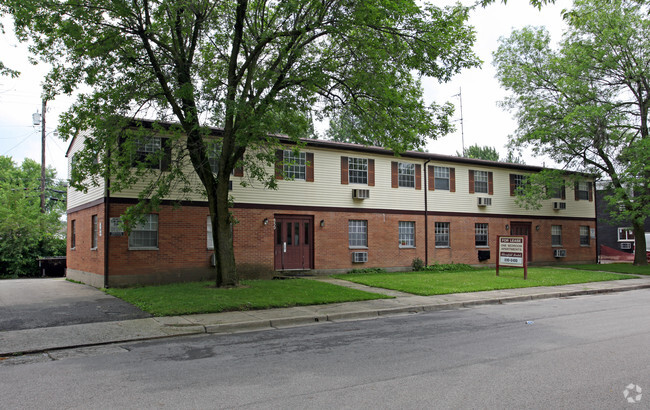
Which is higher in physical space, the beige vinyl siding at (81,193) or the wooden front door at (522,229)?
the beige vinyl siding at (81,193)

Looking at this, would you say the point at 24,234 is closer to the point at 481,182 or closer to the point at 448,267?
the point at 448,267

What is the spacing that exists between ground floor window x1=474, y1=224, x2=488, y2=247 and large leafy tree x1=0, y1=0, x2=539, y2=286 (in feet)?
42.1

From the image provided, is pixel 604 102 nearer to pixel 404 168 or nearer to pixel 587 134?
pixel 587 134

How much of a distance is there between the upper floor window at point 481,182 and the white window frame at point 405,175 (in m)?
4.38

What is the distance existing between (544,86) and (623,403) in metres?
28.3

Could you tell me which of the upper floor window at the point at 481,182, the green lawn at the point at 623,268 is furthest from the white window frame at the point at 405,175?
the green lawn at the point at 623,268

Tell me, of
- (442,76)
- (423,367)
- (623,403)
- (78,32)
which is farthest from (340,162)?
(623,403)

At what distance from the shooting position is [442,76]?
45.1ft

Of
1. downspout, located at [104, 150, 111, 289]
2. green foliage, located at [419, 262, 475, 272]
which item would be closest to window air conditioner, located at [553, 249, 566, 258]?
green foliage, located at [419, 262, 475, 272]

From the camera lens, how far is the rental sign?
64.7 ft

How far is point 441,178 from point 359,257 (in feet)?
22.2

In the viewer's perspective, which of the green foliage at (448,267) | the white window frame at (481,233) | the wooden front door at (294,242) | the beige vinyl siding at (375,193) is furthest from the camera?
the white window frame at (481,233)

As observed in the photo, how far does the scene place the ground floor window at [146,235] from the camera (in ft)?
55.2

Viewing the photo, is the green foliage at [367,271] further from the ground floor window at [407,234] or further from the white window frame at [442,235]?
the white window frame at [442,235]
